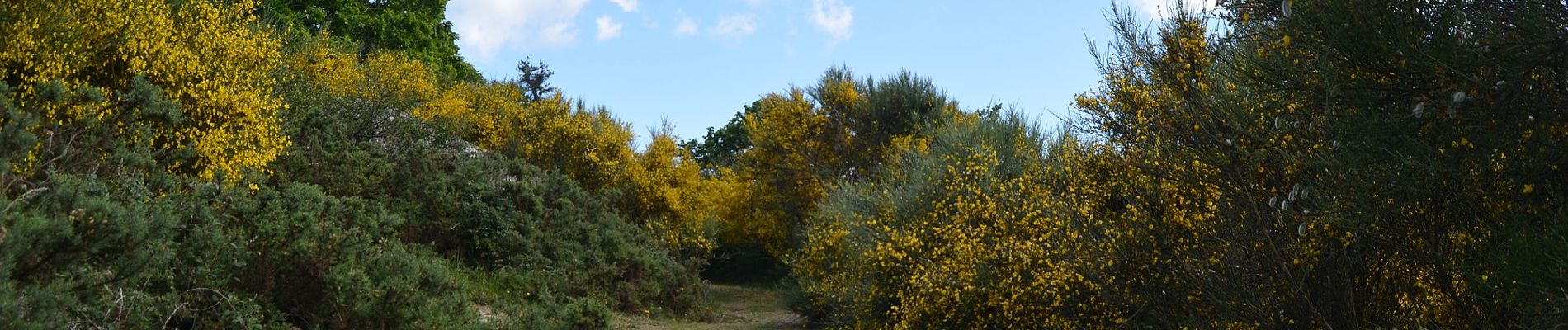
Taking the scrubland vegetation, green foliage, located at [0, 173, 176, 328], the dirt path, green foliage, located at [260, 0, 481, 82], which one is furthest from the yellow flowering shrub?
green foliage, located at [260, 0, 481, 82]

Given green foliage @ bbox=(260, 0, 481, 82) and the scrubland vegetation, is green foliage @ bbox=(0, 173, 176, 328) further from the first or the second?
green foliage @ bbox=(260, 0, 481, 82)

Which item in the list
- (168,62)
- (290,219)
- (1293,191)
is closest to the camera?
(1293,191)

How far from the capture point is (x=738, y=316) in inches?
961

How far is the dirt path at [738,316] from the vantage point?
19531 mm

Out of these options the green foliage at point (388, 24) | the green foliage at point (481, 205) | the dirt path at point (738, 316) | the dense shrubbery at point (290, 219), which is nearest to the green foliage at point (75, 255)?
the dense shrubbery at point (290, 219)

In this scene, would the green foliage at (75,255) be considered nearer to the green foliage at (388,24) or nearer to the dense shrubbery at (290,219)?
the dense shrubbery at (290,219)

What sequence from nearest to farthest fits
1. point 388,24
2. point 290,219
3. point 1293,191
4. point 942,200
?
1. point 1293,191
2. point 290,219
3. point 942,200
4. point 388,24

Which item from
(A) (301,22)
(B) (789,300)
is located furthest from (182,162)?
(A) (301,22)

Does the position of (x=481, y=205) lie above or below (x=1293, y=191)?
above

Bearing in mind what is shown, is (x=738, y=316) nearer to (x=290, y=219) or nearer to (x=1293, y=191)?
(x=290, y=219)

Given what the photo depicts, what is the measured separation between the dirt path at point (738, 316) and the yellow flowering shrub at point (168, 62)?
581 cm

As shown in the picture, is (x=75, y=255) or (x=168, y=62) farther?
(x=168, y=62)

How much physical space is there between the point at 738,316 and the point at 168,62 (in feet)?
48.0

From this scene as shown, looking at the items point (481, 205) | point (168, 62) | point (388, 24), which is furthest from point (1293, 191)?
point (388, 24)
